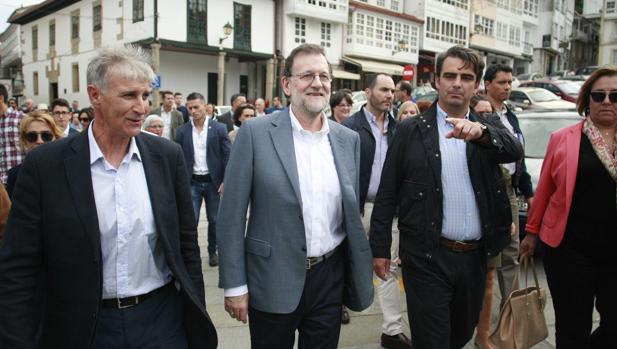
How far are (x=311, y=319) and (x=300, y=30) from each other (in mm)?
30689

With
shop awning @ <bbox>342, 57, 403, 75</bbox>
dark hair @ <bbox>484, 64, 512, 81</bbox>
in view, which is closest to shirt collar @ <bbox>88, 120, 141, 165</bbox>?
dark hair @ <bbox>484, 64, 512, 81</bbox>

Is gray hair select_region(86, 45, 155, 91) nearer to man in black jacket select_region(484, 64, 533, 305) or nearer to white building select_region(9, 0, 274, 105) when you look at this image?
man in black jacket select_region(484, 64, 533, 305)

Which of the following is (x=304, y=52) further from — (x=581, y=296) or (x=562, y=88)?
(x=562, y=88)

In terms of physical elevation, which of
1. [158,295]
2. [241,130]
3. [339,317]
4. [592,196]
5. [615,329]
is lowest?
[615,329]

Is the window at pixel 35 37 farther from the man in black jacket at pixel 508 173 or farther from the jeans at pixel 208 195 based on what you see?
the man in black jacket at pixel 508 173

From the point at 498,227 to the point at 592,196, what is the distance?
25.9 inches

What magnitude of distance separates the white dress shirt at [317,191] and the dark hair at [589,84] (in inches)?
76.3

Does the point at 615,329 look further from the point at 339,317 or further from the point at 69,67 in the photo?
the point at 69,67

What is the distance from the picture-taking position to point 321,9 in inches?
1260

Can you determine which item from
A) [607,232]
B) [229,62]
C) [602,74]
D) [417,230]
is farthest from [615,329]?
[229,62]

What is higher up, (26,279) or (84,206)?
(84,206)

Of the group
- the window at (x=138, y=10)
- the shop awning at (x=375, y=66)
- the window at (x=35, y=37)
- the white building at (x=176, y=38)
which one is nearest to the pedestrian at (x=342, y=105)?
the white building at (x=176, y=38)

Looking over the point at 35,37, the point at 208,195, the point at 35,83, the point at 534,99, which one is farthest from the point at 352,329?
the point at 35,37

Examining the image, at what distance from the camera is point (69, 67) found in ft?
113
